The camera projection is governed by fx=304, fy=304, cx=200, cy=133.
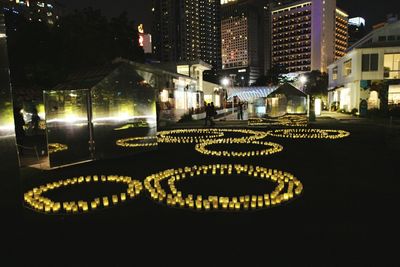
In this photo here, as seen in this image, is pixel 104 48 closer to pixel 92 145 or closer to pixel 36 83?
pixel 36 83

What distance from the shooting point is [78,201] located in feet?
18.9

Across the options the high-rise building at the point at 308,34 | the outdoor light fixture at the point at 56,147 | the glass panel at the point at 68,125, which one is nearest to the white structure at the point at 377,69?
the glass panel at the point at 68,125

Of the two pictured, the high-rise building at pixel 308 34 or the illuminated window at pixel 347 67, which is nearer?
the illuminated window at pixel 347 67

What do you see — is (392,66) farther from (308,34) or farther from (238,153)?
(308,34)

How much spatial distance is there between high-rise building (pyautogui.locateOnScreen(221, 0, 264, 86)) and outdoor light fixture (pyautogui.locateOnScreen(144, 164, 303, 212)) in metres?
A: 129

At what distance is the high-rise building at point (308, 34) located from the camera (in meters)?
97.3

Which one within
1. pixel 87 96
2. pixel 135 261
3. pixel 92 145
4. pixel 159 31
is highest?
pixel 159 31

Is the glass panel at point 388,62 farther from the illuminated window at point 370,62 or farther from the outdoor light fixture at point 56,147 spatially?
the outdoor light fixture at point 56,147

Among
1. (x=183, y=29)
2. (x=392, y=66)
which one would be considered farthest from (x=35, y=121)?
(x=183, y=29)

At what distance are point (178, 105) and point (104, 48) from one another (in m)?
9.44

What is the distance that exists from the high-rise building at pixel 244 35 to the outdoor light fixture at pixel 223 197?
129 meters

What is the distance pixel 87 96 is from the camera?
9.18 m

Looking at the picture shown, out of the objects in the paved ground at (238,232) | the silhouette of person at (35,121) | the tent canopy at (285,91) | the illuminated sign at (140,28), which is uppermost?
Answer: the illuminated sign at (140,28)

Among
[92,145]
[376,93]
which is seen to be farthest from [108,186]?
[376,93]
